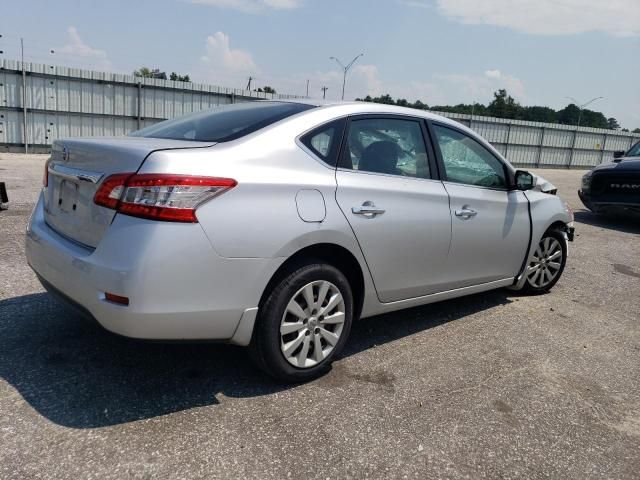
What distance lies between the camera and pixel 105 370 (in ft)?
10.1

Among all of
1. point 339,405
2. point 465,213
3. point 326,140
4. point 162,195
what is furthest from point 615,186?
point 162,195

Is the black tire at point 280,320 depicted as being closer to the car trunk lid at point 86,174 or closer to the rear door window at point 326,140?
the rear door window at point 326,140

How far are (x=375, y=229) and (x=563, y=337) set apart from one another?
79.5 inches

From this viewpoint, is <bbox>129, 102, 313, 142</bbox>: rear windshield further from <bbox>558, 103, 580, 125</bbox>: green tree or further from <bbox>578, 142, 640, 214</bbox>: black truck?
<bbox>558, 103, 580, 125</bbox>: green tree

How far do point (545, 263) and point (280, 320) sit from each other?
3236 millimetres

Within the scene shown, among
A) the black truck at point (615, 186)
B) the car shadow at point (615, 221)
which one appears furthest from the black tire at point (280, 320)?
the car shadow at point (615, 221)

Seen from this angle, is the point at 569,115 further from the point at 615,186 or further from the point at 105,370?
the point at 105,370

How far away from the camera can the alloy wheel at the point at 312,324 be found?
2.97 m

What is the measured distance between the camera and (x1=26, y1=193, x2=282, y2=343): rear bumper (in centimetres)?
246

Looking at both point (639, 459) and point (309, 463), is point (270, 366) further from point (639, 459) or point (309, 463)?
point (639, 459)

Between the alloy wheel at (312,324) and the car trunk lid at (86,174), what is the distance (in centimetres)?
101

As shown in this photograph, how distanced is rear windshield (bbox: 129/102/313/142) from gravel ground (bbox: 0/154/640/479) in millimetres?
1380

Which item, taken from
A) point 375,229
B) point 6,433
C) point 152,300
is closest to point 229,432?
point 152,300

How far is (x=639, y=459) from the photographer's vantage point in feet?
8.73
